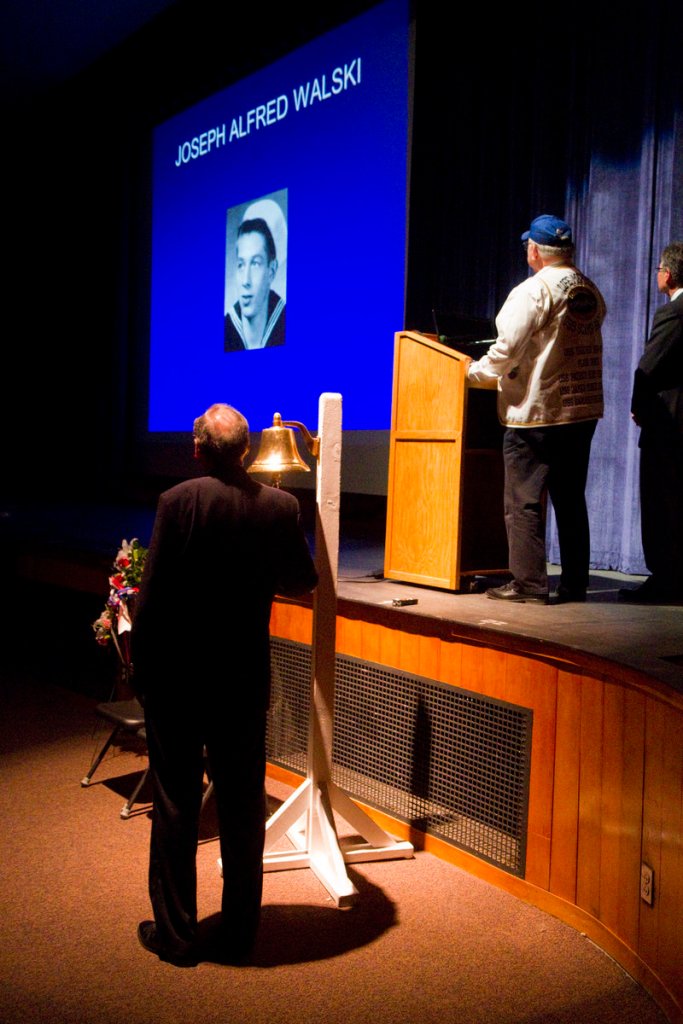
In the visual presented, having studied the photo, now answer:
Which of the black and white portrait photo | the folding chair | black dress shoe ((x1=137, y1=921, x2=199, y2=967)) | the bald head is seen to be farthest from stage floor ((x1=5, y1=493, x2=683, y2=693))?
the black and white portrait photo

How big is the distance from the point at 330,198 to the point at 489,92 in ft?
3.60

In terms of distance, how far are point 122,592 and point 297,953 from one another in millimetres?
1752

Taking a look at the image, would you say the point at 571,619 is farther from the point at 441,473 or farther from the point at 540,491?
the point at 441,473

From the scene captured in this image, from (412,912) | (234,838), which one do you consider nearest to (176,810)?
(234,838)

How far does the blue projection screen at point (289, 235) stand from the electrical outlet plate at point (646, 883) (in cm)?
331

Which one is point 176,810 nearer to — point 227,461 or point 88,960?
point 88,960

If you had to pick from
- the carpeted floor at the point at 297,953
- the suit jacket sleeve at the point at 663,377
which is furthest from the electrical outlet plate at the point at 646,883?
the suit jacket sleeve at the point at 663,377

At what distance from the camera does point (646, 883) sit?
2160mm

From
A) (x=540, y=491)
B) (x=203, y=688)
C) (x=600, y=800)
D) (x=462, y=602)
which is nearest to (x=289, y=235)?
(x=540, y=491)

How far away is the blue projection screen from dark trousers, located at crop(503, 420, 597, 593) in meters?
2.04

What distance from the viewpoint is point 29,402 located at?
9.51 meters

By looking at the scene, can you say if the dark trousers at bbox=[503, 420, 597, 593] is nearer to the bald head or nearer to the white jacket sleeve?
the white jacket sleeve

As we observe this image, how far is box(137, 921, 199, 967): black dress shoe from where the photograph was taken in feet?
7.10

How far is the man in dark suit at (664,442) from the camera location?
11.0ft
